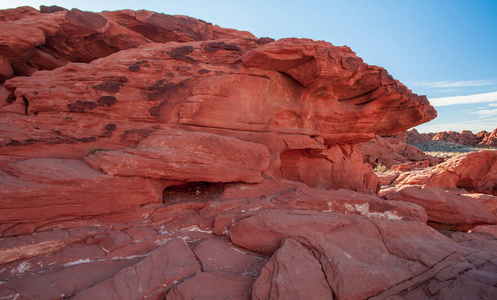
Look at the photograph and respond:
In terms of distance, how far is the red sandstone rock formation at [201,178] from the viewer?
394 cm

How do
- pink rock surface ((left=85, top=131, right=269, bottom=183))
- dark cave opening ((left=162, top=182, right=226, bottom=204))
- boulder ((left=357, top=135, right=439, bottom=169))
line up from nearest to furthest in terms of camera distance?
pink rock surface ((left=85, top=131, right=269, bottom=183))
dark cave opening ((left=162, top=182, right=226, bottom=204))
boulder ((left=357, top=135, right=439, bottom=169))

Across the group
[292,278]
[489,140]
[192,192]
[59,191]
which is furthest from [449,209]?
[489,140]

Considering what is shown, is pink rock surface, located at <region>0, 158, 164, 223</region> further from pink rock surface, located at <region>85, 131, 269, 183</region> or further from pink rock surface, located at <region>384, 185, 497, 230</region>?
pink rock surface, located at <region>384, 185, 497, 230</region>

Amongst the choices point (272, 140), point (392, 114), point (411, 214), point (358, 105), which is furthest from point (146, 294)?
point (392, 114)

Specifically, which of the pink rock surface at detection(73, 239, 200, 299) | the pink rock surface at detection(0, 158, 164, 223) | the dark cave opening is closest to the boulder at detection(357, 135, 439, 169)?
the dark cave opening

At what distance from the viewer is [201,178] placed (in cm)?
621

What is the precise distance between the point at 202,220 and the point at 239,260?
1.56m

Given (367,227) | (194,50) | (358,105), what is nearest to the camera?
(367,227)

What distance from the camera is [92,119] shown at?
655cm

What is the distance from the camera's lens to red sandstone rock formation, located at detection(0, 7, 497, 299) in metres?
3.94

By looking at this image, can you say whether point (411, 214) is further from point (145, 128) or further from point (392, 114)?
point (145, 128)

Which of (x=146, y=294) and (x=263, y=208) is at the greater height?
(x=263, y=208)

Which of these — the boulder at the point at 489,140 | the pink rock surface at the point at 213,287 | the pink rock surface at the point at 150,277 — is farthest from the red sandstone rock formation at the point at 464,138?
the pink rock surface at the point at 150,277

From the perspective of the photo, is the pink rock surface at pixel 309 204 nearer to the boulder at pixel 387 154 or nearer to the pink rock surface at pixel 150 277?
the pink rock surface at pixel 150 277
